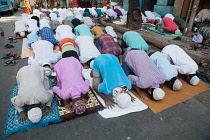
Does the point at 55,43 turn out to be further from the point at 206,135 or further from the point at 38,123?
the point at 206,135

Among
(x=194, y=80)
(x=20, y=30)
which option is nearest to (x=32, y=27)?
(x=20, y=30)

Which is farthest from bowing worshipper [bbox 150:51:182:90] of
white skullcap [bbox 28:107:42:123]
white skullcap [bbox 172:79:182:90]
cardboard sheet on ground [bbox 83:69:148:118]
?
white skullcap [bbox 28:107:42:123]

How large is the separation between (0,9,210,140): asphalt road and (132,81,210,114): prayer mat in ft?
0.30

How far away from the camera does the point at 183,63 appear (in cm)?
287

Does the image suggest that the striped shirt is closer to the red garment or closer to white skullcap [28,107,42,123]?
the red garment

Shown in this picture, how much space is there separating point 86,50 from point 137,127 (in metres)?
2.16

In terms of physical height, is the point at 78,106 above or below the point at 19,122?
above

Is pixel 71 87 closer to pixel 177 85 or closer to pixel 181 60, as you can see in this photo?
pixel 177 85

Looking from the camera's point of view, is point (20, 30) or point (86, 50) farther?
point (20, 30)

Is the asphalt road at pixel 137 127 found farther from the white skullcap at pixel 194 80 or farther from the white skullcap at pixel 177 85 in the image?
the white skullcap at pixel 194 80

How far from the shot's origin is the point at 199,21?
712 cm

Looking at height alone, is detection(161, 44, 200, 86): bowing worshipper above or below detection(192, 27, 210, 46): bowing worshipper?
below

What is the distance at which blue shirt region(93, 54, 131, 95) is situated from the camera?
7.30 ft

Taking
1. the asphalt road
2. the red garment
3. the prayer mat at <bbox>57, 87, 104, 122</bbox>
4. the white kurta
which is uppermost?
the red garment
